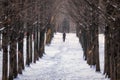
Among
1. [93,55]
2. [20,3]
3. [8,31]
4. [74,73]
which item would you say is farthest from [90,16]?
[8,31]

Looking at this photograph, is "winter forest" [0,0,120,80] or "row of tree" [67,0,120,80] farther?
"winter forest" [0,0,120,80]

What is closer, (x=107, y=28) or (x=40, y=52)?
(x=107, y=28)

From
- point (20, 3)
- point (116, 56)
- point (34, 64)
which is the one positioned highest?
point (20, 3)

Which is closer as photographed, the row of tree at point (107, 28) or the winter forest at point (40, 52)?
the row of tree at point (107, 28)

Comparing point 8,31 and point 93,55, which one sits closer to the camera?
point 8,31

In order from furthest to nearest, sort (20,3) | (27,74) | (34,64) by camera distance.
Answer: (34,64), (27,74), (20,3)

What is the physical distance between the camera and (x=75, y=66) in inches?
1316

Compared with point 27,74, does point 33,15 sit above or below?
above

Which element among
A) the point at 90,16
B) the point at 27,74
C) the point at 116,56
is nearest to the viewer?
the point at 116,56

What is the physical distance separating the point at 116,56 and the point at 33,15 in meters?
13.3

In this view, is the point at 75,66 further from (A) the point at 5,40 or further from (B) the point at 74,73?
(A) the point at 5,40

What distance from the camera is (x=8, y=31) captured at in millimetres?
22203

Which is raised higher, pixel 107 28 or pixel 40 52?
pixel 107 28

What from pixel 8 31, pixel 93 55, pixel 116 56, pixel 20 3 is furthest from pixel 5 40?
pixel 93 55
